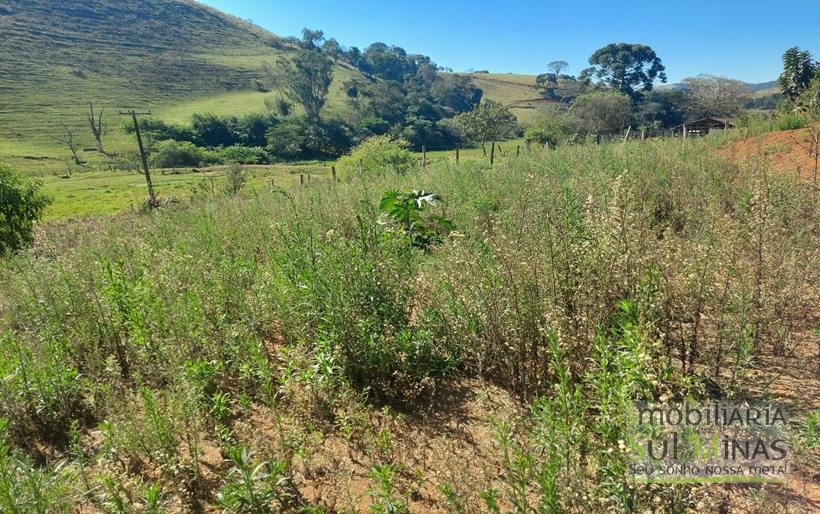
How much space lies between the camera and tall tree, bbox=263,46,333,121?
Result: 69438mm

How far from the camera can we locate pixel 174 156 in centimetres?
4272

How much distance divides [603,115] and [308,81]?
1846 inches

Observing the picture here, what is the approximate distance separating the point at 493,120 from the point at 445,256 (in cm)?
3962

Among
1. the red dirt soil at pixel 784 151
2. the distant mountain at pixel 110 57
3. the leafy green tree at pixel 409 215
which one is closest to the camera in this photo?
the leafy green tree at pixel 409 215

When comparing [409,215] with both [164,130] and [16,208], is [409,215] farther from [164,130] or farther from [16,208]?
[164,130]

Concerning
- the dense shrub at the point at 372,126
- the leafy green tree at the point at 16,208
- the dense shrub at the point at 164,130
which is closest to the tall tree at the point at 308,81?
the dense shrub at the point at 372,126

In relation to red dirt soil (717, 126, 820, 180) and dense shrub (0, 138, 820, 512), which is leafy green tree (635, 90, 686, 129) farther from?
dense shrub (0, 138, 820, 512)

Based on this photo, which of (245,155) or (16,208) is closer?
(16,208)

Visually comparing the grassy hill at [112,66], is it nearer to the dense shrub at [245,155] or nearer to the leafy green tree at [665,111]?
the dense shrub at [245,155]

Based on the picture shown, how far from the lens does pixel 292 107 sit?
7038cm

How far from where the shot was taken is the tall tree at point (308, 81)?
69438 millimetres

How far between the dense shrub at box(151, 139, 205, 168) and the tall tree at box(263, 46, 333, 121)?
77.2ft

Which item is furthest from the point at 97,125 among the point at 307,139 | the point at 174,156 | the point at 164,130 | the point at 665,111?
the point at 665,111

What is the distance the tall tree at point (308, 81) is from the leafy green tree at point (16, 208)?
188 ft
